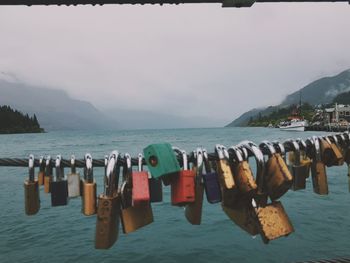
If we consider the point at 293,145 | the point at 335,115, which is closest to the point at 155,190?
the point at 293,145

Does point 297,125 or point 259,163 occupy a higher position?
point 297,125

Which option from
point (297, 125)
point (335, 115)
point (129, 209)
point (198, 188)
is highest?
point (335, 115)

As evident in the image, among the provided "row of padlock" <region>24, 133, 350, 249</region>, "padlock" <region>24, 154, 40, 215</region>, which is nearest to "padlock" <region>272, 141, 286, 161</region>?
"row of padlock" <region>24, 133, 350, 249</region>

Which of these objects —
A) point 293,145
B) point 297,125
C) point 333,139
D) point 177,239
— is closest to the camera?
point 293,145

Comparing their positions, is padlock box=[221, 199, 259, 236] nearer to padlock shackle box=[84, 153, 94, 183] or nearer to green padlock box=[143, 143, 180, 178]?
green padlock box=[143, 143, 180, 178]

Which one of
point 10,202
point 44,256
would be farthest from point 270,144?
point 10,202

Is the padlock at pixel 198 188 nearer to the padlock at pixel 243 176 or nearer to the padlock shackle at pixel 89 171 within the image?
the padlock at pixel 243 176

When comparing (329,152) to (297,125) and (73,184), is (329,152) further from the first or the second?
(297,125)

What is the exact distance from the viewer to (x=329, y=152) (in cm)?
224

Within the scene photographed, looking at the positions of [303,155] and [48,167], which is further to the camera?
[303,155]

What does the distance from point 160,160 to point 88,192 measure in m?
0.52

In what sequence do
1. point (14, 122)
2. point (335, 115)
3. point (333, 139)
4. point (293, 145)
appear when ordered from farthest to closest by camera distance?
point (14, 122), point (335, 115), point (333, 139), point (293, 145)

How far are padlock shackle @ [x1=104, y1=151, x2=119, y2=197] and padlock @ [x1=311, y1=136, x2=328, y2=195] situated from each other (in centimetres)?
130

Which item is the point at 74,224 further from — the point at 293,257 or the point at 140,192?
the point at 140,192
